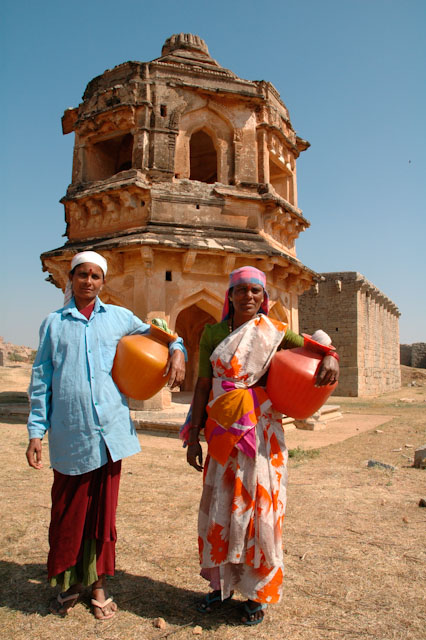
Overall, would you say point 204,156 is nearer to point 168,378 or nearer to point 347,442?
point 347,442

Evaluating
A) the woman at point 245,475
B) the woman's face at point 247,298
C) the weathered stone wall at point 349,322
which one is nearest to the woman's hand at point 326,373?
the woman at point 245,475

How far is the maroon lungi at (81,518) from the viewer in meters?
2.40

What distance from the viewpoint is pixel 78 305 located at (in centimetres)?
271

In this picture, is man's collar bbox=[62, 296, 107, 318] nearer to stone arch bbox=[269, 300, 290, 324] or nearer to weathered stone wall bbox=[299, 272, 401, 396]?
stone arch bbox=[269, 300, 290, 324]

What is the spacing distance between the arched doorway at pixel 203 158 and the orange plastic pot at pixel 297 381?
33.1 ft

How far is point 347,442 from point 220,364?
20.3 feet

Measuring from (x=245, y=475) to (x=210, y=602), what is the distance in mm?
768

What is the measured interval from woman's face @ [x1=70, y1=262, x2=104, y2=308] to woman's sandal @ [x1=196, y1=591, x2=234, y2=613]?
71.3 inches

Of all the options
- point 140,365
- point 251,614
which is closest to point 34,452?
point 140,365

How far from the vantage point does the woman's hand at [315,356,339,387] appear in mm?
2342

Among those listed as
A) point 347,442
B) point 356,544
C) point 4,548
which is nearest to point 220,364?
point 356,544

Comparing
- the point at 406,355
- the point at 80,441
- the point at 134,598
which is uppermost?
the point at 406,355

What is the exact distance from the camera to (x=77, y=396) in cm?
247

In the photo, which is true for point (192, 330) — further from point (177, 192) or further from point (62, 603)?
point (62, 603)
